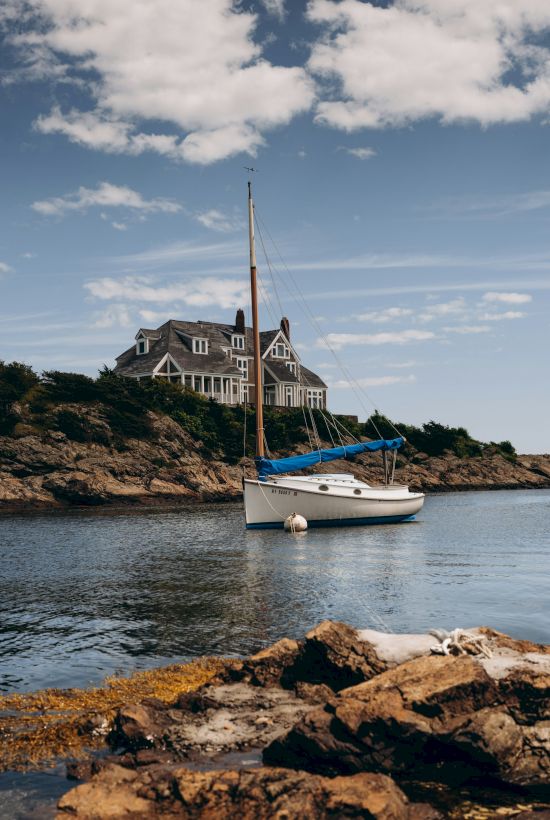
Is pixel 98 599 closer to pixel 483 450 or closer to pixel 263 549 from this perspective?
pixel 263 549

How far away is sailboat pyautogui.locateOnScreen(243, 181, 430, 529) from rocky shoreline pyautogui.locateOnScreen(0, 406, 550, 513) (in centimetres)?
2470

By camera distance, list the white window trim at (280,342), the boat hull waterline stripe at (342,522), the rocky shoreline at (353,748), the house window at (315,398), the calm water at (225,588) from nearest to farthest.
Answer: the rocky shoreline at (353,748), the calm water at (225,588), the boat hull waterline stripe at (342,522), the white window trim at (280,342), the house window at (315,398)

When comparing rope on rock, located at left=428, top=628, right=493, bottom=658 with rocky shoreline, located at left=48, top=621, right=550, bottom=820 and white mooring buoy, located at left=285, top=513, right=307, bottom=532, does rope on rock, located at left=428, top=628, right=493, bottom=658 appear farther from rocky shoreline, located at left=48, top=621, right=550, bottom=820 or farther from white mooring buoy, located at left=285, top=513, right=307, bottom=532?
white mooring buoy, located at left=285, top=513, right=307, bottom=532

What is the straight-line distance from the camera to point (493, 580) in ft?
83.7

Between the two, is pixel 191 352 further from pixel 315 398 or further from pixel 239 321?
pixel 315 398

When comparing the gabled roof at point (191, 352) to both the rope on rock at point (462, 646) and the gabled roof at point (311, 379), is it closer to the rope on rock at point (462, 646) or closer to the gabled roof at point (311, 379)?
the gabled roof at point (311, 379)

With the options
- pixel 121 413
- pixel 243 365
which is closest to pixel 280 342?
pixel 243 365

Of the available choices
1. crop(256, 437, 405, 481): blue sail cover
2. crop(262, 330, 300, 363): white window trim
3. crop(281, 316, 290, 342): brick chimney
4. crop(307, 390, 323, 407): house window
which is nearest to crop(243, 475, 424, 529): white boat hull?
crop(256, 437, 405, 481): blue sail cover

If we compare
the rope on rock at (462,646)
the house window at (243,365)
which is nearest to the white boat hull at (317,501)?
the rope on rock at (462,646)

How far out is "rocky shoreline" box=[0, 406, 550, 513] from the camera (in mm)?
64062

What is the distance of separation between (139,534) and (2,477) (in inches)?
1027

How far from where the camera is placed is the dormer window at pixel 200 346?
287 feet

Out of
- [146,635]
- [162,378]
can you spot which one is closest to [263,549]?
[146,635]

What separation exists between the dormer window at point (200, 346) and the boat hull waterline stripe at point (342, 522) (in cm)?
4291
